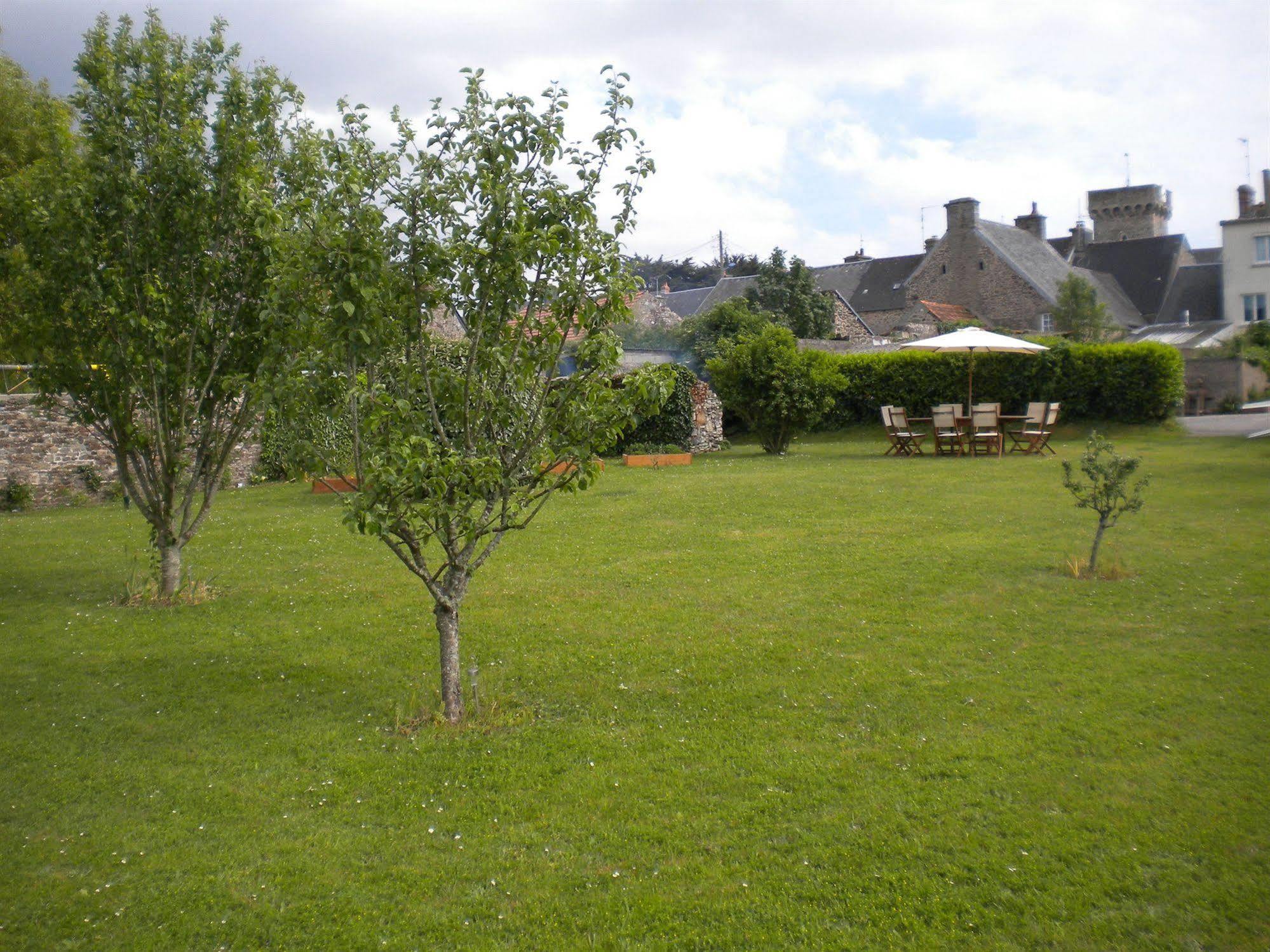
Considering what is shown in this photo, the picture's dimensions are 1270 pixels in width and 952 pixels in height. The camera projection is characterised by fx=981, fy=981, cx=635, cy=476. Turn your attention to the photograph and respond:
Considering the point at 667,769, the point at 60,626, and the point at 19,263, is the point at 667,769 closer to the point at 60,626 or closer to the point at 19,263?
the point at 60,626

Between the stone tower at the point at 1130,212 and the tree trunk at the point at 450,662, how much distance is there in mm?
66376

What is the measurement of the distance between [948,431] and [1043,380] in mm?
4149

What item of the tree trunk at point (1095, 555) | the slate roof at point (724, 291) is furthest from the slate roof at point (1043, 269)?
the tree trunk at point (1095, 555)

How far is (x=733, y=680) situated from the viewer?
5.66 meters

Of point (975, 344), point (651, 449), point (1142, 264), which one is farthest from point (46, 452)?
point (1142, 264)

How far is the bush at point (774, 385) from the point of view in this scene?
19.3 m

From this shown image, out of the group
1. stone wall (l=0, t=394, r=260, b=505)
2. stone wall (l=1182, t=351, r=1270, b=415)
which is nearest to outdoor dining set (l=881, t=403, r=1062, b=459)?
stone wall (l=0, t=394, r=260, b=505)

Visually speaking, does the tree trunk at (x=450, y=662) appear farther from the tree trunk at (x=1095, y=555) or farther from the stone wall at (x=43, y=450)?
the stone wall at (x=43, y=450)

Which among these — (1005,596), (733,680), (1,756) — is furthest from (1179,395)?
(1,756)

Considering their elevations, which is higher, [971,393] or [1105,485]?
[971,393]

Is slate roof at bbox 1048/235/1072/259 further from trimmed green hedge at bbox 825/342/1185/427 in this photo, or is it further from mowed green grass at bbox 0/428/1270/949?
mowed green grass at bbox 0/428/1270/949

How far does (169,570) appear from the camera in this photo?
27.3 feet

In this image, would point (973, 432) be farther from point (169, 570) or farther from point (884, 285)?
point (884, 285)

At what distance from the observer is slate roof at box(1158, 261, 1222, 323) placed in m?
43.8
